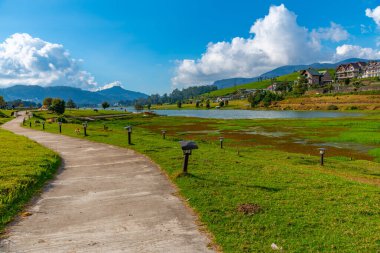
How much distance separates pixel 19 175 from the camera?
14.5 m

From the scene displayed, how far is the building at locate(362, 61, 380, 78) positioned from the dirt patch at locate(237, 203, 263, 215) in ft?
693

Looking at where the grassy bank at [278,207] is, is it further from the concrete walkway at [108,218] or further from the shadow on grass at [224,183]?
the concrete walkway at [108,218]

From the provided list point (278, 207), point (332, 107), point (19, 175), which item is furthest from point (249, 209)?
point (332, 107)

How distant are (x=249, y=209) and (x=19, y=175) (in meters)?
11.5

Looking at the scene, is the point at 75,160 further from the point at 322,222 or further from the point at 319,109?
the point at 319,109

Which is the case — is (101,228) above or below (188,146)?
below

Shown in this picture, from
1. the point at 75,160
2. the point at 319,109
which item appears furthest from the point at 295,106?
the point at 75,160

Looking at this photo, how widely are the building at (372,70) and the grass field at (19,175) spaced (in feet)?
694

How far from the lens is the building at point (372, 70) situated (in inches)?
7288

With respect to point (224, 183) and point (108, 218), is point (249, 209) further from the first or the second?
point (108, 218)

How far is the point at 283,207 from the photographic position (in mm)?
10719

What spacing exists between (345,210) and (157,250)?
723 centimetres

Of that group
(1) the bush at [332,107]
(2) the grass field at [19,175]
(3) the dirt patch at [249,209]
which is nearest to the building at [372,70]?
(1) the bush at [332,107]

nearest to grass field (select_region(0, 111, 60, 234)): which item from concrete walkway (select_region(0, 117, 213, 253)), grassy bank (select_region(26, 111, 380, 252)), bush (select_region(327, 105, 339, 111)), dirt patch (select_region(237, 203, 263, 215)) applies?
concrete walkway (select_region(0, 117, 213, 253))
